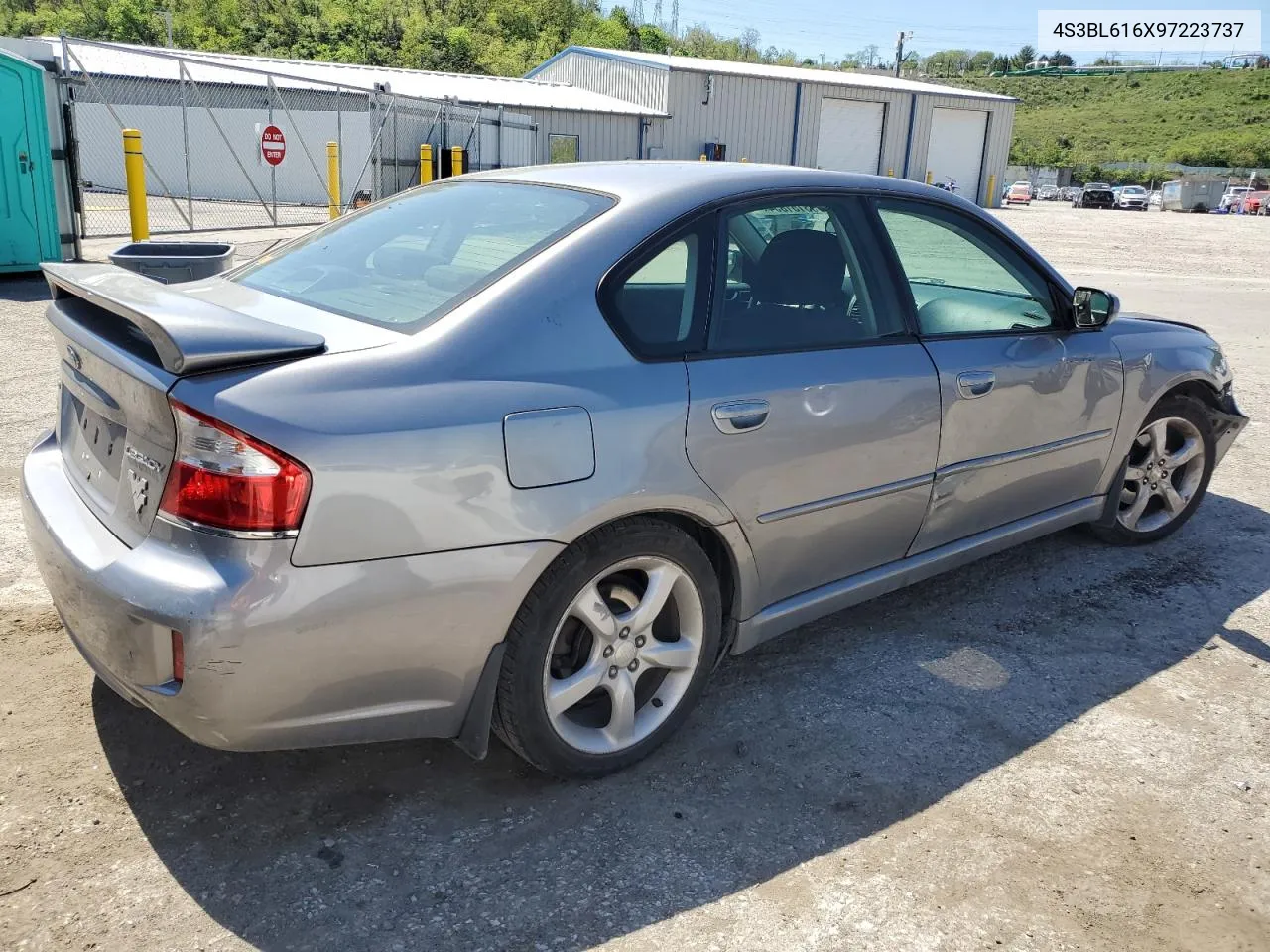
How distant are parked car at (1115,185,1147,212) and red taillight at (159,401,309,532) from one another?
199 feet

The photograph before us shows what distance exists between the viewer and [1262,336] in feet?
35.6

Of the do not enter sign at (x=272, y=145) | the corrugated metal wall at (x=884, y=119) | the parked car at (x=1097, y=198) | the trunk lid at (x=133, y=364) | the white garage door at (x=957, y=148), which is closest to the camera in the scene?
the trunk lid at (x=133, y=364)

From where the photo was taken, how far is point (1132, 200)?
54938 mm

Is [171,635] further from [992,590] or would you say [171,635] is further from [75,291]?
[992,590]

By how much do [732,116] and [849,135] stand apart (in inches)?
233

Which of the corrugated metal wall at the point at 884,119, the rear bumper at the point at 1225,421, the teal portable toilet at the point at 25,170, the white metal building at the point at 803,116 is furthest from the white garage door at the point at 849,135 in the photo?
the rear bumper at the point at 1225,421

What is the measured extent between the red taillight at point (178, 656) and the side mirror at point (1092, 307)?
330 cm

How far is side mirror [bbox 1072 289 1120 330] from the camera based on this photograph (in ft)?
12.9

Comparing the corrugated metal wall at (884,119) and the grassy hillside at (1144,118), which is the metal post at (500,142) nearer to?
the corrugated metal wall at (884,119)

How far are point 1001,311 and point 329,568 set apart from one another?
274 cm

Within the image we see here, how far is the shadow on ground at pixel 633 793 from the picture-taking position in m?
2.32

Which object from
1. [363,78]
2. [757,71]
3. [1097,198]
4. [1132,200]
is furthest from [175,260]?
[1132,200]

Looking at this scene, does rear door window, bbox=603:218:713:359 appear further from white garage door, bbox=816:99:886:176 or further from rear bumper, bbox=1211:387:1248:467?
white garage door, bbox=816:99:886:176

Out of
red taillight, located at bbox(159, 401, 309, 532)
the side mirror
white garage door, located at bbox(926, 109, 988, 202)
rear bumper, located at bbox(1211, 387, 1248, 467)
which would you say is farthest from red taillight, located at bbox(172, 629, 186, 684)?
white garage door, located at bbox(926, 109, 988, 202)
